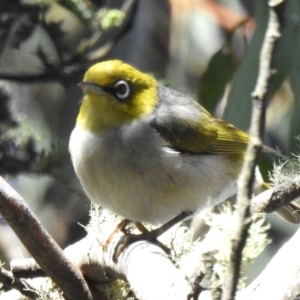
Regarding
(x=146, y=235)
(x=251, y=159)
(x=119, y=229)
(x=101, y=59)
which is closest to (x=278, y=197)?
(x=146, y=235)

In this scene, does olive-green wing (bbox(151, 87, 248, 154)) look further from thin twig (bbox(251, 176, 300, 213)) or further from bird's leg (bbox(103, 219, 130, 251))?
thin twig (bbox(251, 176, 300, 213))

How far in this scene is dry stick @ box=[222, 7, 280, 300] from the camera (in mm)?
694

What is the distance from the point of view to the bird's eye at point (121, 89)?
2045 mm

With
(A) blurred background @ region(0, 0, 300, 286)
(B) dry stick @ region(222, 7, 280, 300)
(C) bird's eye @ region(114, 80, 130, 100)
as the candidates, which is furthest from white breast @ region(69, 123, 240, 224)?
(B) dry stick @ region(222, 7, 280, 300)

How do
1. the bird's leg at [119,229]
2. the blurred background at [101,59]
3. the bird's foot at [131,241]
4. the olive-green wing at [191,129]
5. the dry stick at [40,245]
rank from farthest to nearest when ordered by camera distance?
the blurred background at [101,59], the olive-green wing at [191,129], the bird's leg at [119,229], the bird's foot at [131,241], the dry stick at [40,245]

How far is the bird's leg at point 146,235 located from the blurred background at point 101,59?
22.8 inches

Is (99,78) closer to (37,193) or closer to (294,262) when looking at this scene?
(294,262)

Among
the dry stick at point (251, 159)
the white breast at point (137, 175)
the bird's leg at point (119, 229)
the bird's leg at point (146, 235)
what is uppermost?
the dry stick at point (251, 159)

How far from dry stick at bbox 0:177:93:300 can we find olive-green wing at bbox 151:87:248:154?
0.62 metres

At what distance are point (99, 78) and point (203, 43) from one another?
5.97 ft

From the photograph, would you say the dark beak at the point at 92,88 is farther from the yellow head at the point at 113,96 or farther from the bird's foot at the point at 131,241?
the bird's foot at the point at 131,241

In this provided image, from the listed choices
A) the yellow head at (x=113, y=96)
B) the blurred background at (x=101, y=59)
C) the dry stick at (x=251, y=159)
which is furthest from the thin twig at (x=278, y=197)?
the dry stick at (x=251, y=159)

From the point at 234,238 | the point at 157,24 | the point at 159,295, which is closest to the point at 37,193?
the point at 157,24

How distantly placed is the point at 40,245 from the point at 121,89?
0.66m
